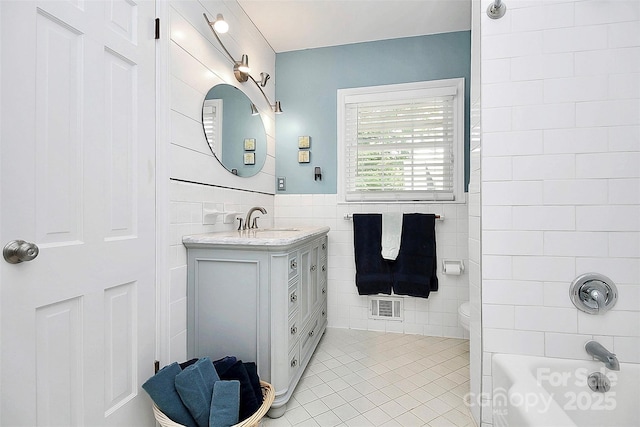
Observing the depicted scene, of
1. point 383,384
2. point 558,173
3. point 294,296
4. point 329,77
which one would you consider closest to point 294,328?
point 294,296

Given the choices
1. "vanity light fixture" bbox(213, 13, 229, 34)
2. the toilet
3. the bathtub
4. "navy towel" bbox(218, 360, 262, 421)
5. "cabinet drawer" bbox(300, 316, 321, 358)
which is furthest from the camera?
the toilet

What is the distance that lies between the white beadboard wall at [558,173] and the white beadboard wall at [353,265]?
4.18 feet

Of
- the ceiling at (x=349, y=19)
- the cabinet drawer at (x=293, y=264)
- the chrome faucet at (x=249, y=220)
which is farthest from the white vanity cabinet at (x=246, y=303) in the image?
the ceiling at (x=349, y=19)

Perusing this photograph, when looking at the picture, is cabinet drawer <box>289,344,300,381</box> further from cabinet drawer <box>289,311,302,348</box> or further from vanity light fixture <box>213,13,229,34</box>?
vanity light fixture <box>213,13,229,34</box>

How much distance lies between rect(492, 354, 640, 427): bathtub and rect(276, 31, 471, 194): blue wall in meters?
1.94

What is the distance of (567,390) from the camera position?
1.22m

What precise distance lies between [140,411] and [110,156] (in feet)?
3.66

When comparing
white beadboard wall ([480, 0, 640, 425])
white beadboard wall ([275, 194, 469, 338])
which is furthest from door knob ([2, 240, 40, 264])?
white beadboard wall ([275, 194, 469, 338])

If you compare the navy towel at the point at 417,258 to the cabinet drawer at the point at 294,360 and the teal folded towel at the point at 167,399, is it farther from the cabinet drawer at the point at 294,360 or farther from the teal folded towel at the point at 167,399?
the teal folded towel at the point at 167,399

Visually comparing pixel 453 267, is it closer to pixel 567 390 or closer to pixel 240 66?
pixel 567 390

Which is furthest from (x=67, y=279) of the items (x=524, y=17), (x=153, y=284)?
(x=524, y=17)

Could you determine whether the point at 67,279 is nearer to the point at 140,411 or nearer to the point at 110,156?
the point at 110,156

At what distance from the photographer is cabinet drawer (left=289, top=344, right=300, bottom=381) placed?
168 cm

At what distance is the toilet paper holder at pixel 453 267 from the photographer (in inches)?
Answer: 97.3
